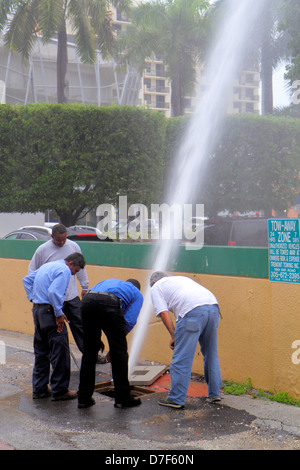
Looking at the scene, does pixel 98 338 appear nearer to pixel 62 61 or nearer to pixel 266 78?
pixel 62 61

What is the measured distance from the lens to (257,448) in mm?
4602

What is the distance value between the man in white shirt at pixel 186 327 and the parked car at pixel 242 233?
7.79 meters

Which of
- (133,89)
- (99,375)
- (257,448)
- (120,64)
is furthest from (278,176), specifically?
(133,89)

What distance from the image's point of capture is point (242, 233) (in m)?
13.5

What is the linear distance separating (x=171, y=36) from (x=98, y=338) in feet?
79.6

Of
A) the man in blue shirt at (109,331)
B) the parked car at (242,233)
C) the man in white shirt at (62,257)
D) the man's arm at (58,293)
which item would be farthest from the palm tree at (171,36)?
the man in blue shirt at (109,331)

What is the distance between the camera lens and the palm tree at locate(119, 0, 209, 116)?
87.9 feet

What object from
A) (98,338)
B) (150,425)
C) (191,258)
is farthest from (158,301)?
(191,258)

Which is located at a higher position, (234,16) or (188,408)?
(234,16)

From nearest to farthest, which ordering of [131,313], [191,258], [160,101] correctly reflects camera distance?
1. [131,313]
2. [191,258]
3. [160,101]

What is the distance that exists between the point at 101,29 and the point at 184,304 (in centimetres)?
2072

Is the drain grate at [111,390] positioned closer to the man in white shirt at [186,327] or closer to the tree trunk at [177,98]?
the man in white shirt at [186,327]
